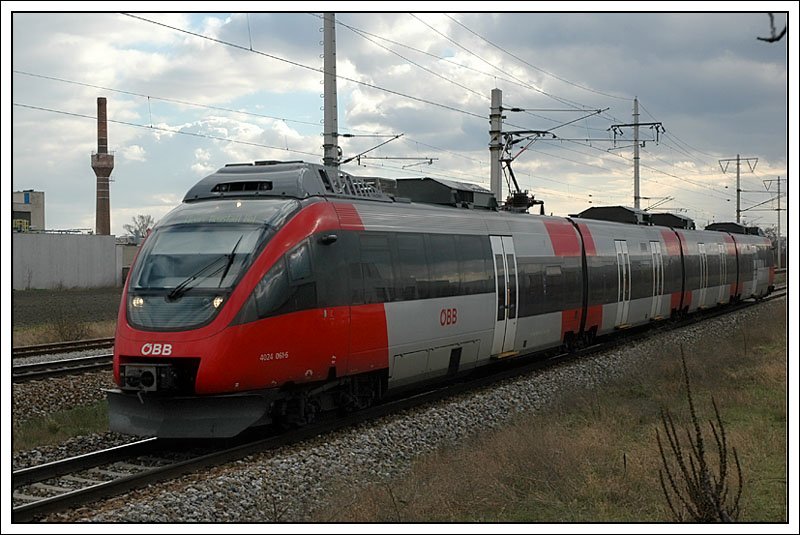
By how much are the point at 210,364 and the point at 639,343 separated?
1503cm

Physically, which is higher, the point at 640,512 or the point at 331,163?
the point at 331,163

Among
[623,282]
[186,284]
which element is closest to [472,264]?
[186,284]

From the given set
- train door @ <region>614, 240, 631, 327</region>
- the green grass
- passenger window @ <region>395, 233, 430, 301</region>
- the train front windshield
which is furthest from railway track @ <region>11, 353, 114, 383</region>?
train door @ <region>614, 240, 631, 327</region>

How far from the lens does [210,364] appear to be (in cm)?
1041

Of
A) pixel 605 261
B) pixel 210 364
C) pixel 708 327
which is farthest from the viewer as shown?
pixel 708 327

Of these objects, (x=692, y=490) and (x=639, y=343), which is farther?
(x=639, y=343)

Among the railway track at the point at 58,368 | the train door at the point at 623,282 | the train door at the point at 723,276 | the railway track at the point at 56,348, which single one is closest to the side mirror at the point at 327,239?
the railway track at the point at 58,368

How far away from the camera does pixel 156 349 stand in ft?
34.9

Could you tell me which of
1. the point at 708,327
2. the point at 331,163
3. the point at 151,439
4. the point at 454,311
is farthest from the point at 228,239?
the point at 708,327

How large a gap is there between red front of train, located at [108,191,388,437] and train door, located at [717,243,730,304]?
25.0 m

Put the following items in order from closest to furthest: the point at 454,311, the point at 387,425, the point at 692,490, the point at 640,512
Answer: the point at 692,490 < the point at 640,512 < the point at 387,425 < the point at 454,311

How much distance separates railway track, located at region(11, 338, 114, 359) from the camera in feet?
66.9

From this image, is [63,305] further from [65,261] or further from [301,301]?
[301,301]

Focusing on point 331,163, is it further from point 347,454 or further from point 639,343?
point 347,454
